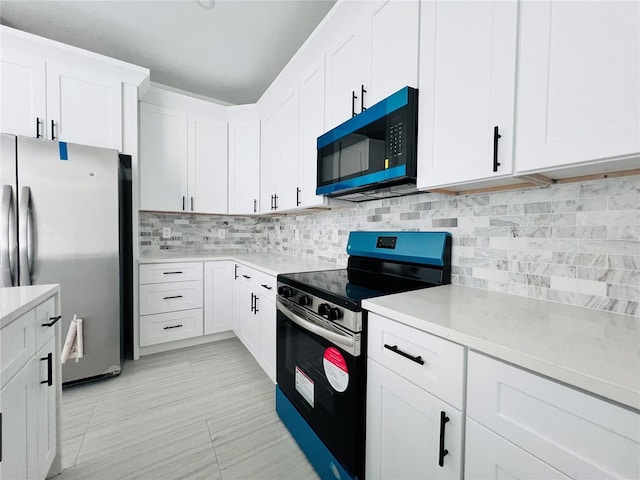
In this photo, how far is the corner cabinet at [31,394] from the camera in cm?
81

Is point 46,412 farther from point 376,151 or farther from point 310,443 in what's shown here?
point 376,151

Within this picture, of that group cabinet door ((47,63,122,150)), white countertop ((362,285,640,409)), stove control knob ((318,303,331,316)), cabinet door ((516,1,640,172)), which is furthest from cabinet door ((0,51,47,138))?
cabinet door ((516,1,640,172))

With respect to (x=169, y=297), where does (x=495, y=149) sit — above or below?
above

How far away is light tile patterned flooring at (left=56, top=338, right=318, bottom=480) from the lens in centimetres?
132

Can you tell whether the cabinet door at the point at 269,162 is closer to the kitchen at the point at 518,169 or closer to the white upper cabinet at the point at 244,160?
the white upper cabinet at the point at 244,160

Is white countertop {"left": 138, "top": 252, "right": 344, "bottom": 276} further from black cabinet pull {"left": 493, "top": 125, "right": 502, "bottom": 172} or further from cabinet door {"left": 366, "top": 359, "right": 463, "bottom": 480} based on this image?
black cabinet pull {"left": 493, "top": 125, "right": 502, "bottom": 172}

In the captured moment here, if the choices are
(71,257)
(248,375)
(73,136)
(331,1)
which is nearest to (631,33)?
(331,1)

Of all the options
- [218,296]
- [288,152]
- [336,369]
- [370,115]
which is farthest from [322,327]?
[218,296]

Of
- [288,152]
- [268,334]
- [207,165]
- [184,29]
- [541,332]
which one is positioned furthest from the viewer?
[207,165]

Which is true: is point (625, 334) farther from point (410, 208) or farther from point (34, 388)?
point (34, 388)

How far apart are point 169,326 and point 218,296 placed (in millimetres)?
509

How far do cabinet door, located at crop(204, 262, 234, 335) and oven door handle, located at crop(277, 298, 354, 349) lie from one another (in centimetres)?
139

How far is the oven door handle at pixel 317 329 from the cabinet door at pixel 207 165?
1.83 metres

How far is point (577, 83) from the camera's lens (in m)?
0.75
